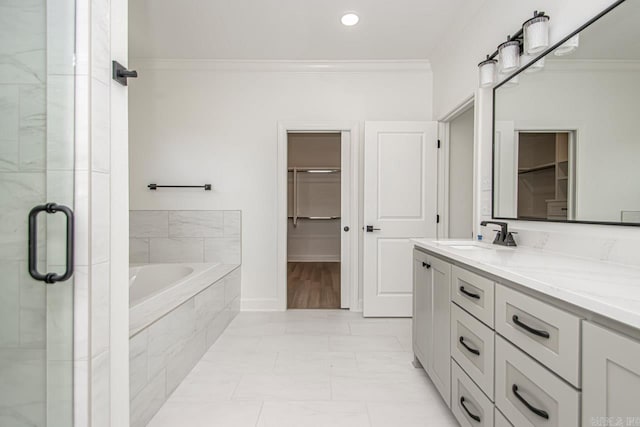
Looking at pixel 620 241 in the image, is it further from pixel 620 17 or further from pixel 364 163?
pixel 364 163

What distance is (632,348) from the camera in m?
0.65

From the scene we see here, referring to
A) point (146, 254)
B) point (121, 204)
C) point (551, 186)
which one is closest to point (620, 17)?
point (551, 186)

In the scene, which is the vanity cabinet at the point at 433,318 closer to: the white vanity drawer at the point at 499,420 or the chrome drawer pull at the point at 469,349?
the chrome drawer pull at the point at 469,349

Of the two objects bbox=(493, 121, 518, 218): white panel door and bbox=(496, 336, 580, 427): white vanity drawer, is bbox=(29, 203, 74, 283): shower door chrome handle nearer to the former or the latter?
bbox=(496, 336, 580, 427): white vanity drawer

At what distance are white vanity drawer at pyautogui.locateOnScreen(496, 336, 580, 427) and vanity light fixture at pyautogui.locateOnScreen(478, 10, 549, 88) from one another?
1.48 m

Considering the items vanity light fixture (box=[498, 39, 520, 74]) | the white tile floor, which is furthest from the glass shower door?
vanity light fixture (box=[498, 39, 520, 74])

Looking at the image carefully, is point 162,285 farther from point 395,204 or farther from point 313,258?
point 313,258

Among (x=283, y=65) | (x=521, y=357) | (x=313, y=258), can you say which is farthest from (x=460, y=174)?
(x=313, y=258)

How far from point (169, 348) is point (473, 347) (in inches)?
62.5

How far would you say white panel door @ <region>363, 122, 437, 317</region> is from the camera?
3225 millimetres

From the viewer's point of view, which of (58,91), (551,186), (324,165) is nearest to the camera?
(58,91)

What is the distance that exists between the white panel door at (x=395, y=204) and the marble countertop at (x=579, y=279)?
1727 millimetres

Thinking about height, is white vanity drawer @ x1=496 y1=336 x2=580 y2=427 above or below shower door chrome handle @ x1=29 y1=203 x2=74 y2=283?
below

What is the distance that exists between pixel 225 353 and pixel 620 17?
112 inches
